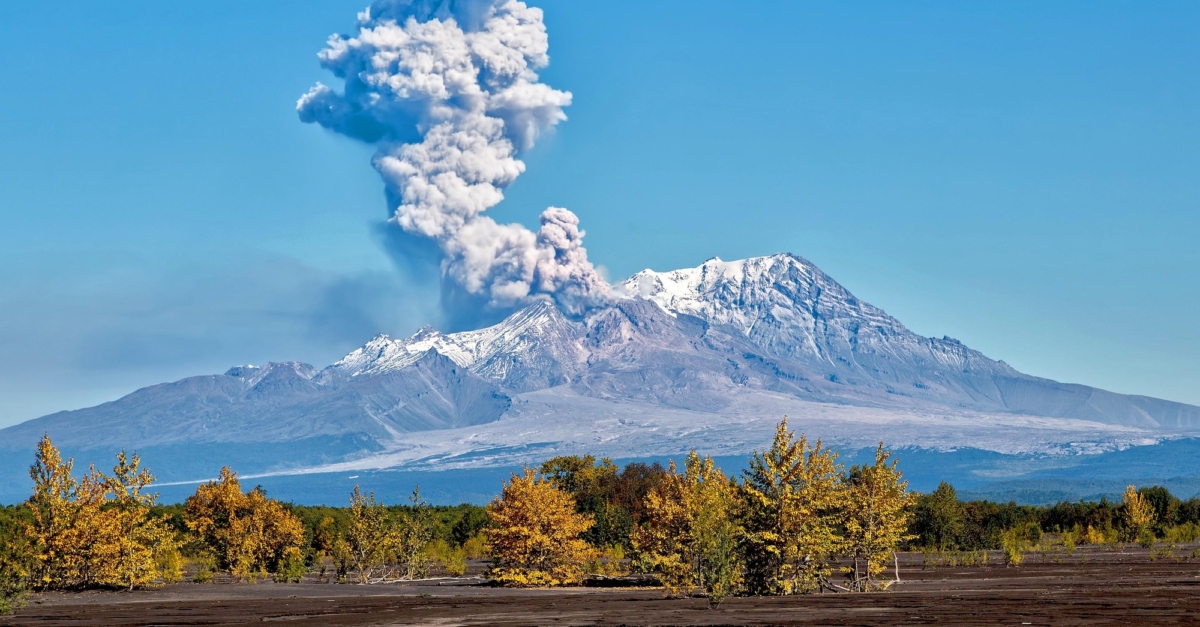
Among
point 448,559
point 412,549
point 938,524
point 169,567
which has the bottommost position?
point 448,559

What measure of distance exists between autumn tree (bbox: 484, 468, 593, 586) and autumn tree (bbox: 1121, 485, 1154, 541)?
4127cm

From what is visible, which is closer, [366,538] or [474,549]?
[366,538]

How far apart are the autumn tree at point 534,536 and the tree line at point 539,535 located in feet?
0.20

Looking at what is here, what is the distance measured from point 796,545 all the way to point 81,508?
84.0 ft

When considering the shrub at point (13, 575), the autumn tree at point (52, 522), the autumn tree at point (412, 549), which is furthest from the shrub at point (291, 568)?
the autumn tree at point (52, 522)

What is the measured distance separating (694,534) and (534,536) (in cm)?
1045

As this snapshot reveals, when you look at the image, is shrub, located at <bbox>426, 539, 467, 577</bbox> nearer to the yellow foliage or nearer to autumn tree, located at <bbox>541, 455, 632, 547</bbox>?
autumn tree, located at <bbox>541, 455, 632, 547</bbox>

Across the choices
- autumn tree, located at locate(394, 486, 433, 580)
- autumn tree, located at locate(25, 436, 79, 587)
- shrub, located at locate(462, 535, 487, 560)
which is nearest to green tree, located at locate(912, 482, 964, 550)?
shrub, located at locate(462, 535, 487, 560)

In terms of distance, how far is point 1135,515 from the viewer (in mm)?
81250

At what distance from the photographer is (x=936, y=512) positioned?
303 ft

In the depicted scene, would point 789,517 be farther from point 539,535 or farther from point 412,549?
point 412,549

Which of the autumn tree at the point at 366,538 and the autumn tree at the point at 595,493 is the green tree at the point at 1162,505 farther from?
the autumn tree at the point at 366,538

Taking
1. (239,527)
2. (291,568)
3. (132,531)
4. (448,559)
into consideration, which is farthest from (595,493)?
(132,531)

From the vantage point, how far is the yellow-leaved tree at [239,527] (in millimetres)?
61500
